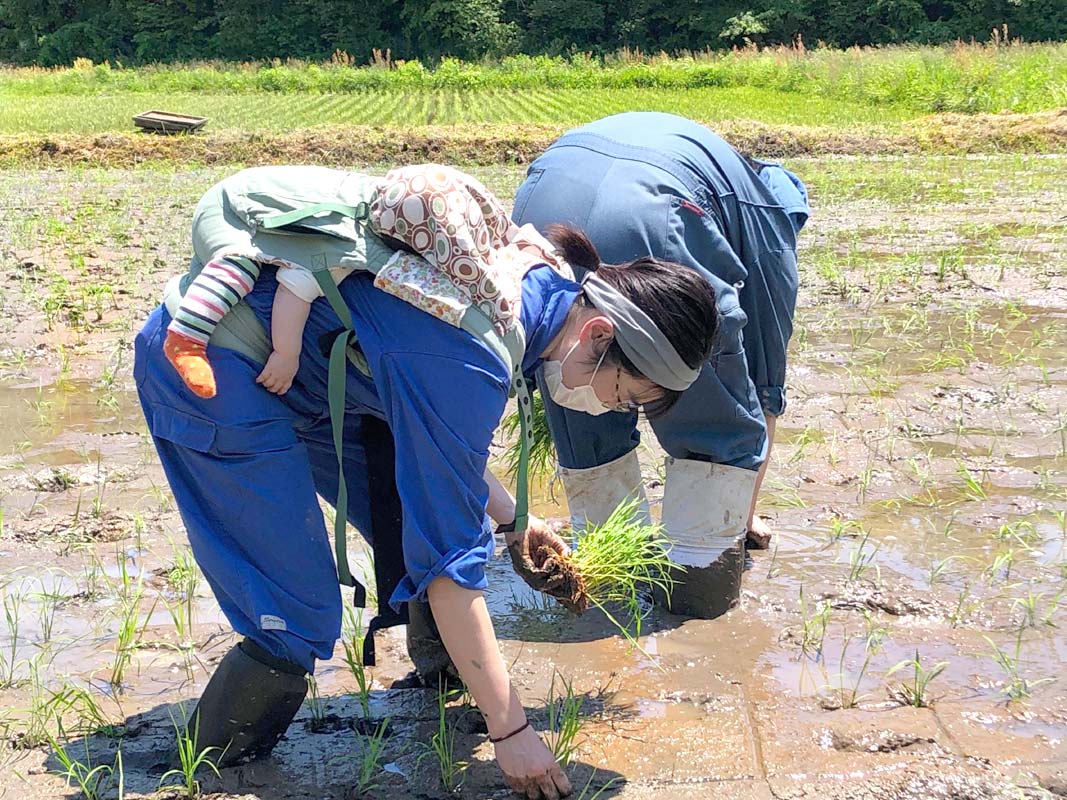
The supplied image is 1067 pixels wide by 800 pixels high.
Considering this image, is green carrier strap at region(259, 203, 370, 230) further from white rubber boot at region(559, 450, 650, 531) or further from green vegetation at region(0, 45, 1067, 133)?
green vegetation at region(0, 45, 1067, 133)

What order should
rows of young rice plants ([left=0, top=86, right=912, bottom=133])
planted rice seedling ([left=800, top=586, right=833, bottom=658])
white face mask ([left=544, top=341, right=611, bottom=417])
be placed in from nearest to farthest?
white face mask ([left=544, top=341, right=611, bottom=417]) → planted rice seedling ([left=800, top=586, right=833, bottom=658]) → rows of young rice plants ([left=0, top=86, right=912, bottom=133])

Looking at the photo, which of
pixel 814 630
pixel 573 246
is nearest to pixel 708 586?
pixel 814 630

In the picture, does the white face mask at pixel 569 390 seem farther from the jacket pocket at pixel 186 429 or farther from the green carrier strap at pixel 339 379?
the jacket pocket at pixel 186 429

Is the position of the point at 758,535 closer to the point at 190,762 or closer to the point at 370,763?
the point at 370,763

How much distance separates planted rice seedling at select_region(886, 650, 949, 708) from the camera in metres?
2.62

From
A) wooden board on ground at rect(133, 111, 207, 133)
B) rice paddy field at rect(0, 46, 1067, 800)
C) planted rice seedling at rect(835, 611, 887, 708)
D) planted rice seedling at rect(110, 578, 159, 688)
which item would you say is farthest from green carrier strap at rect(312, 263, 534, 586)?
wooden board on ground at rect(133, 111, 207, 133)

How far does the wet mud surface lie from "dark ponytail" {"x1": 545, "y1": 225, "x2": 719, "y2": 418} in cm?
85

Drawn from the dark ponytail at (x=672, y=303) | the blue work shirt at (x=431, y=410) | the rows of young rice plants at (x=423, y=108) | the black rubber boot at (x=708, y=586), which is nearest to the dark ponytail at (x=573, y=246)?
the dark ponytail at (x=672, y=303)

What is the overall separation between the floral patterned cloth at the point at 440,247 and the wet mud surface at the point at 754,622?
993 millimetres

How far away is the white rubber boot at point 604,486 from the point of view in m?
3.23

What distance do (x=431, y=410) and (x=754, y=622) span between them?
1.50m

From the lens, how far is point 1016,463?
404 cm

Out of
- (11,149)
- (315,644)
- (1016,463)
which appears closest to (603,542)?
(315,644)

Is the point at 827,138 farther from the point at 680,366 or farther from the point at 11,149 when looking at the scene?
the point at 680,366
